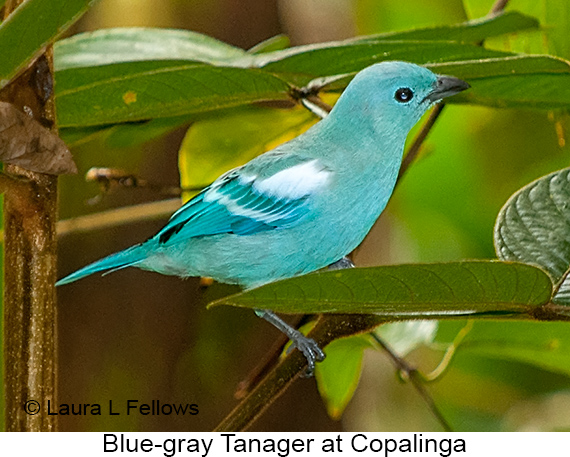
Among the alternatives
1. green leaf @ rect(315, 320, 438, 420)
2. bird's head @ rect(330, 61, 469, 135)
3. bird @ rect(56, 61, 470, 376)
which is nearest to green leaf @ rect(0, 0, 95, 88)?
bird @ rect(56, 61, 470, 376)

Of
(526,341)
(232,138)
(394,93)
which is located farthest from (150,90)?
(526,341)

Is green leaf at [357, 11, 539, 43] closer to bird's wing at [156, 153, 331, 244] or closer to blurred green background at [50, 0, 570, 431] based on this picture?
bird's wing at [156, 153, 331, 244]

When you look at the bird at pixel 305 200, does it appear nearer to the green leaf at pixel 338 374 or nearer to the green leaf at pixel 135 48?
the green leaf at pixel 135 48

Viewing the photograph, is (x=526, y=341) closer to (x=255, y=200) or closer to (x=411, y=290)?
(x=255, y=200)

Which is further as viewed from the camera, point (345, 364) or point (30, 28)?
point (345, 364)
